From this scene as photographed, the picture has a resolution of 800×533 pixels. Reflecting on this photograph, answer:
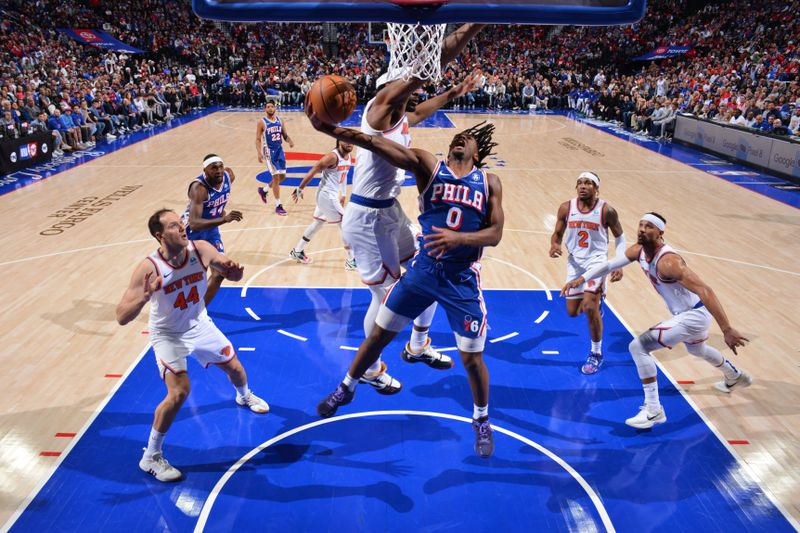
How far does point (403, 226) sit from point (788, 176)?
507 inches

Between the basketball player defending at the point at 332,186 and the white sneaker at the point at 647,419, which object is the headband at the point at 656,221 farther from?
the basketball player defending at the point at 332,186

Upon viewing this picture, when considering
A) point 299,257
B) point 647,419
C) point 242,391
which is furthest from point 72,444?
point 299,257

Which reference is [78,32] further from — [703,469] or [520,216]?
[703,469]

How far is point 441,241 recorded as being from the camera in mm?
4133

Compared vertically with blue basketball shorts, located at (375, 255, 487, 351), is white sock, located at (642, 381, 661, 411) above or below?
below

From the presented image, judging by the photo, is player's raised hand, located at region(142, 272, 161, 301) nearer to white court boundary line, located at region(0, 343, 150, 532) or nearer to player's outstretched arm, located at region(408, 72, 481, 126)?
white court boundary line, located at region(0, 343, 150, 532)

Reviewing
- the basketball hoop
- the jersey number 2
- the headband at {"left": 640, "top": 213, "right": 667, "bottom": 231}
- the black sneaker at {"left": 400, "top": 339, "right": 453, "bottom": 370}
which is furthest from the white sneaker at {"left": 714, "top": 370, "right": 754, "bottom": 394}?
the jersey number 2

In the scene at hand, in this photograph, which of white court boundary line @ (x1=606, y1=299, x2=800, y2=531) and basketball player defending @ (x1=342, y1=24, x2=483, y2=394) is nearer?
white court boundary line @ (x1=606, y1=299, x2=800, y2=531)

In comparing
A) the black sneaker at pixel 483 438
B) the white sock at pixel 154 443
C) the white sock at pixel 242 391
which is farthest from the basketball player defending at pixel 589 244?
the white sock at pixel 154 443

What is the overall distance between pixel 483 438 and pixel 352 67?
28.8m

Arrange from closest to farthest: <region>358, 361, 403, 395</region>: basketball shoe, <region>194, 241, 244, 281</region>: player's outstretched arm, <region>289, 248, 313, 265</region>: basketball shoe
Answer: <region>194, 241, 244, 281</region>: player's outstretched arm
<region>358, 361, 403, 395</region>: basketball shoe
<region>289, 248, 313, 265</region>: basketball shoe

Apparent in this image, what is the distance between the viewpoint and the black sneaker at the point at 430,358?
591cm

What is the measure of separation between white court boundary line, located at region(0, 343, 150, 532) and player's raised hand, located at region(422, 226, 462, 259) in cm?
305

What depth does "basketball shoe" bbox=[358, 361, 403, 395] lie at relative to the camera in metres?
5.48
